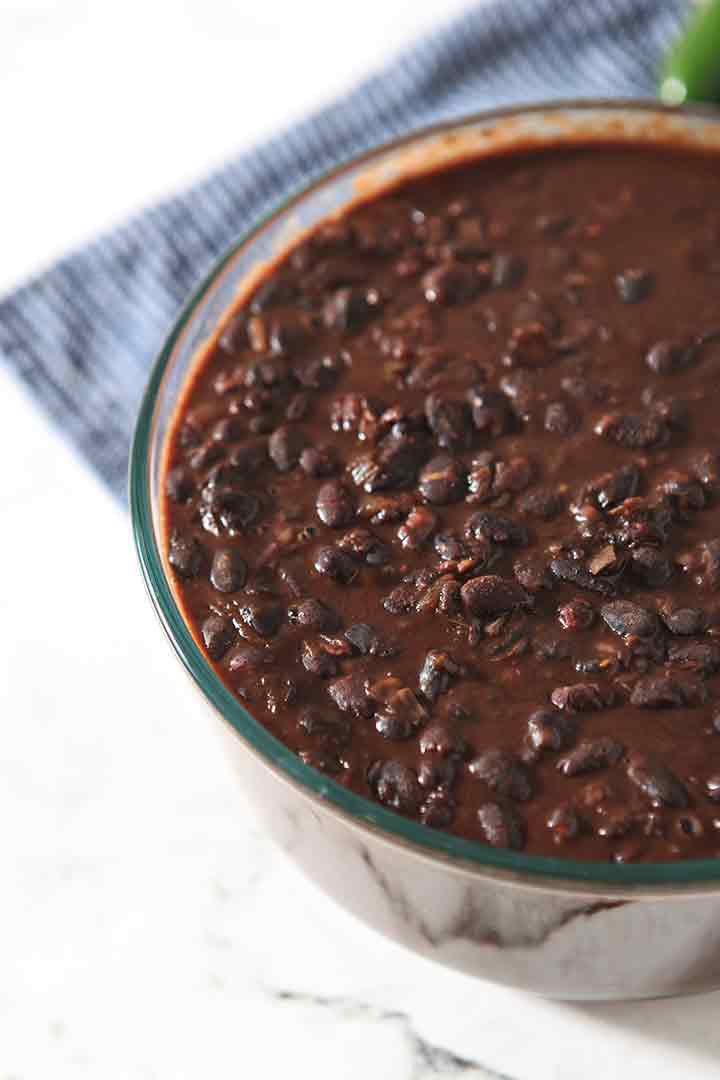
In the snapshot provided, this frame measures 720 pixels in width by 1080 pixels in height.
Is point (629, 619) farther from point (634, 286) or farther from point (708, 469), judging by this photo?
point (634, 286)

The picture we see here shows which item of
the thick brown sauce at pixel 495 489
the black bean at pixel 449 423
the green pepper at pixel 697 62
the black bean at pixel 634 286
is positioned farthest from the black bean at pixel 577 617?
the green pepper at pixel 697 62

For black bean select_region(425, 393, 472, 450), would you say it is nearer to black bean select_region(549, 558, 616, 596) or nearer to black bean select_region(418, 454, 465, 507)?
black bean select_region(418, 454, 465, 507)

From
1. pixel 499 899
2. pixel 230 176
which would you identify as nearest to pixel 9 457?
pixel 230 176

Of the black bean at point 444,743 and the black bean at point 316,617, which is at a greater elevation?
the black bean at point 316,617

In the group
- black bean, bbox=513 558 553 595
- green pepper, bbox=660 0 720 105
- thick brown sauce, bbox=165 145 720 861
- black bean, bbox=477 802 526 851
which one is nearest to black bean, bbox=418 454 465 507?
thick brown sauce, bbox=165 145 720 861

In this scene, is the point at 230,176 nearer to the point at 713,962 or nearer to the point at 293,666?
the point at 293,666

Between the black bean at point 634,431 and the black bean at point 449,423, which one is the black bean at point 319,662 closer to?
the black bean at point 449,423
